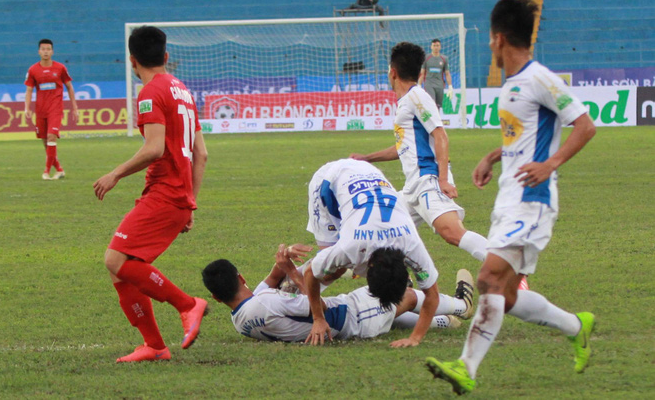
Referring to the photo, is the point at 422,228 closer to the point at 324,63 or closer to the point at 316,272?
the point at 316,272

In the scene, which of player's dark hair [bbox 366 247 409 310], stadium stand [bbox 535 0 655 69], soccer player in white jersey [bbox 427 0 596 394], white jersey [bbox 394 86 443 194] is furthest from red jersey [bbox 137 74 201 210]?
stadium stand [bbox 535 0 655 69]

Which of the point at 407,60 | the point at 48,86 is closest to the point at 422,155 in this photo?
the point at 407,60

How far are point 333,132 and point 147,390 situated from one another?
2115 centimetres

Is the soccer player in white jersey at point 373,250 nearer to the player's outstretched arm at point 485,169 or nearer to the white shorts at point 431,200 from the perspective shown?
the player's outstretched arm at point 485,169

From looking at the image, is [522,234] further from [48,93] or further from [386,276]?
[48,93]

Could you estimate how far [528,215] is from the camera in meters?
3.99

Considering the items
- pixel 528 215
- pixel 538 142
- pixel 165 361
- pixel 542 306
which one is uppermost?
pixel 538 142

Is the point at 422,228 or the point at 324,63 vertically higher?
the point at 324,63

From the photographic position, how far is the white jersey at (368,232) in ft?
16.0

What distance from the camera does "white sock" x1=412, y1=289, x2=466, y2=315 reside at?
18.0ft

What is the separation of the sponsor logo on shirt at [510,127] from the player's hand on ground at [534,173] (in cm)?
21

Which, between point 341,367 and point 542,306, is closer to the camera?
point 542,306

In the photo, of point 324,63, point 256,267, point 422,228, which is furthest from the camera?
point 324,63

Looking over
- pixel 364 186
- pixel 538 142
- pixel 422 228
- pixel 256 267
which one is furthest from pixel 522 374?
pixel 422 228
